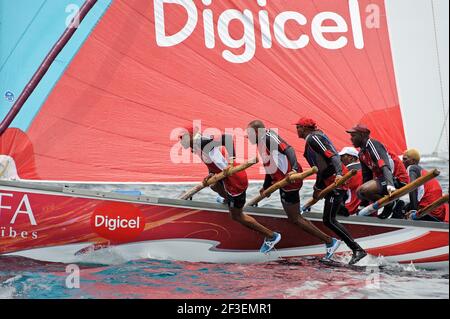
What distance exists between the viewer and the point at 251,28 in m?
7.06

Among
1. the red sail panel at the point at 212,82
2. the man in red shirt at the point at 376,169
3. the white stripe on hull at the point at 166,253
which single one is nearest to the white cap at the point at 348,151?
the red sail panel at the point at 212,82

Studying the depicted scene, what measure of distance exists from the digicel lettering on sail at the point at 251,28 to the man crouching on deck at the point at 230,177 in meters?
0.94

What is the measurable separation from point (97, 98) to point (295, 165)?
1.90 metres

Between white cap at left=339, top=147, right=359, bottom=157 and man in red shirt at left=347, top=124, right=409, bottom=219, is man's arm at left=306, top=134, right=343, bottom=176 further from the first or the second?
white cap at left=339, top=147, right=359, bottom=157

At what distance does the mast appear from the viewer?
676 cm

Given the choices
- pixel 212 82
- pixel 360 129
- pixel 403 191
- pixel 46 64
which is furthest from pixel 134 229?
pixel 403 191

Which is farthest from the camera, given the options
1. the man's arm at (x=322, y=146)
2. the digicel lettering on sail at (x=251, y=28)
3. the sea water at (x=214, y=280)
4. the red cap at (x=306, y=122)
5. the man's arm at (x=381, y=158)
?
the digicel lettering on sail at (x=251, y=28)

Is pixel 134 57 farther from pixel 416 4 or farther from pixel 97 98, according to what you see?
pixel 416 4

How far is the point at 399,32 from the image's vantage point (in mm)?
7133

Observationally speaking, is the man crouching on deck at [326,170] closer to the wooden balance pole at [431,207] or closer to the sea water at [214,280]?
the sea water at [214,280]

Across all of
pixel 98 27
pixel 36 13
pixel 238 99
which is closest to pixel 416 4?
pixel 238 99

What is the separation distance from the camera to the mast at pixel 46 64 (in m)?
6.76

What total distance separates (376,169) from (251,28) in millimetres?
1752

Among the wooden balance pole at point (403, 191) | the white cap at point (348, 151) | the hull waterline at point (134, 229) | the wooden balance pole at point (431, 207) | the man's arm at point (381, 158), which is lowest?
the hull waterline at point (134, 229)
